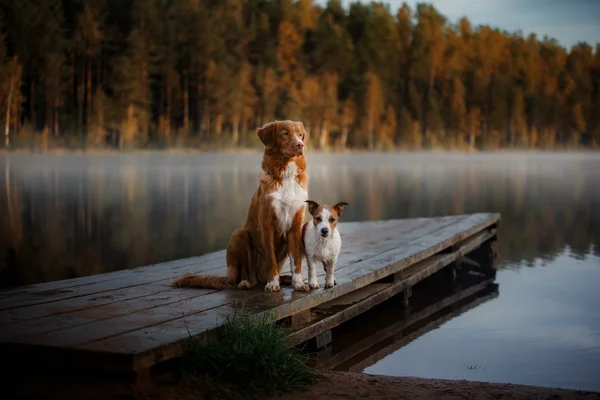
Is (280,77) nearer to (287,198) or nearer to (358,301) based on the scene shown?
(358,301)

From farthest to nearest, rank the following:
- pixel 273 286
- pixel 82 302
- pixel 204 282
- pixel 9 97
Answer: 1. pixel 9 97
2. pixel 204 282
3. pixel 273 286
4. pixel 82 302

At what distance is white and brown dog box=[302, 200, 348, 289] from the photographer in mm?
5918

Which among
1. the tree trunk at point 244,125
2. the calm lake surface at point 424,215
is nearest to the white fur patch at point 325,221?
the calm lake surface at point 424,215

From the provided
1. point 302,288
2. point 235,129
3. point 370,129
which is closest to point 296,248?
point 302,288

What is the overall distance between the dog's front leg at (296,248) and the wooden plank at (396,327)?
697 mm

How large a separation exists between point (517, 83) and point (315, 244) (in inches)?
3584

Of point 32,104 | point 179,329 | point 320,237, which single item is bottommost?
point 179,329

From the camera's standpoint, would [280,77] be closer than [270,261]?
No

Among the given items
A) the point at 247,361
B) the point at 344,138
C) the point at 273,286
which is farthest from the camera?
the point at 344,138

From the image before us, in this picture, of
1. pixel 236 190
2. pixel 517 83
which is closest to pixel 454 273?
pixel 236 190

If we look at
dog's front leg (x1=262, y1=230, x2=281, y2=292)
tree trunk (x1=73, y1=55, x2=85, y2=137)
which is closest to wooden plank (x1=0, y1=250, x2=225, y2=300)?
dog's front leg (x1=262, y1=230, x2=281, y2=292)

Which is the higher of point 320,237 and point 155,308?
point 320,237

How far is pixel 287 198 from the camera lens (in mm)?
5969

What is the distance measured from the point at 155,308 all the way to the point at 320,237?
1.36 metres
